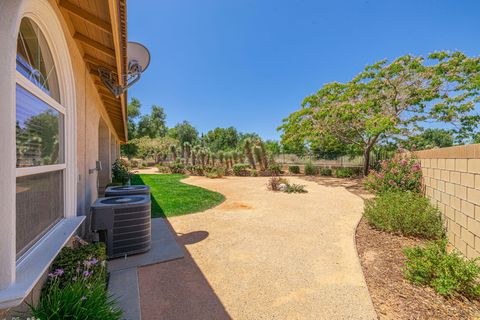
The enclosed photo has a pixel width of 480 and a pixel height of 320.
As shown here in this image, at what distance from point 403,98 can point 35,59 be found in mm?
14503

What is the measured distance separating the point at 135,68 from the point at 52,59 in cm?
152

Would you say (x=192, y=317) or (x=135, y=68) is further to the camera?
(x=135, y=68)

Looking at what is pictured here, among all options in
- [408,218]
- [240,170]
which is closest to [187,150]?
[240,170]

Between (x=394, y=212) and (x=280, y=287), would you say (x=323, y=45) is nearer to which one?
(x=394, y=212)

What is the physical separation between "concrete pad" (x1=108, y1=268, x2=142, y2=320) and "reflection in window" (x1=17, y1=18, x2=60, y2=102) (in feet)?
7.56

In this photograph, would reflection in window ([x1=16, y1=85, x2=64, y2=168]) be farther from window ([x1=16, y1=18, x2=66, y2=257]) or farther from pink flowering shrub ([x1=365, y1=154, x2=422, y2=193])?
pink flowering shrub ([x1=365, y1=154, x2=422, y2=193])

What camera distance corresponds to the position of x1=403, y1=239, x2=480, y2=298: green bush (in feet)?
7.89

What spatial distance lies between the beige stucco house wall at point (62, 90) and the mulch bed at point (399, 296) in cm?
309

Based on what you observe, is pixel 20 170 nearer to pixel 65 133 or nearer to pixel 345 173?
pixel 65 133

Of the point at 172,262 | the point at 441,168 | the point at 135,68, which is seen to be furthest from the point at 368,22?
the point at 172,262

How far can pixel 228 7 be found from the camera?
28.1ft

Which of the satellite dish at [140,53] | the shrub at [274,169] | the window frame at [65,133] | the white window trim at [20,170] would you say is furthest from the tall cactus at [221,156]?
the white window trim at [20,170]

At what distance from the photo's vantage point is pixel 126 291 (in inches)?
95.1

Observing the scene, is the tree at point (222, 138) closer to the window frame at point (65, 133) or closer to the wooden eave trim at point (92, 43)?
the wooden eave trim at point (92, 43)
